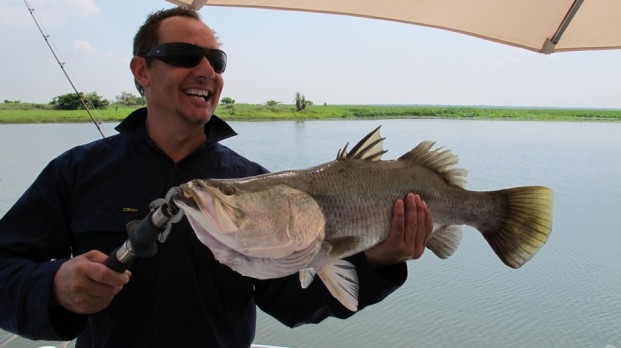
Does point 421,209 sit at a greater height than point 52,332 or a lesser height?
greater

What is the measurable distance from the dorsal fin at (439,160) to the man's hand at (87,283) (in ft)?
3.86

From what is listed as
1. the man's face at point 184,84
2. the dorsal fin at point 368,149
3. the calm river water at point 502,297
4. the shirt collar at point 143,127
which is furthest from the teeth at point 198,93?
the calm river water at point 502,297

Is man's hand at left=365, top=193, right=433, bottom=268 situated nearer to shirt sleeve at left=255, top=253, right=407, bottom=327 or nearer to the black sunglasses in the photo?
shirt sleeve at left=255, top=253, right=407, bottom=327

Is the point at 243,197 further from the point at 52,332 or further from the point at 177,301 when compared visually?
the point at 52,332

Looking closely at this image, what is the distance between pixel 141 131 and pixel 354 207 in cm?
100

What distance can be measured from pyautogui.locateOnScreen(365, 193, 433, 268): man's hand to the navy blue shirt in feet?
0.25

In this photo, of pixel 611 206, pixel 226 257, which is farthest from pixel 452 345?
pixel 611 206

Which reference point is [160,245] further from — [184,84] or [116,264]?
[184,84]

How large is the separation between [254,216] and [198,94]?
793 millimetres

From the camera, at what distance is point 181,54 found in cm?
194

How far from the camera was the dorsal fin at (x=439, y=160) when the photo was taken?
1937 millimetres

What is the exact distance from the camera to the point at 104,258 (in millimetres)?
1366

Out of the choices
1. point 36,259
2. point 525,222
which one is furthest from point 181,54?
point 525,222

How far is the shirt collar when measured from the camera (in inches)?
79.4
